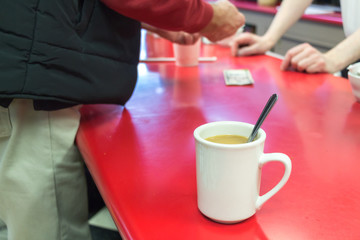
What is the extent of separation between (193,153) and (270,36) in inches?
41.8

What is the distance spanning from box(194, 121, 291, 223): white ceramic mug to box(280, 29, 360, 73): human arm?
826mm

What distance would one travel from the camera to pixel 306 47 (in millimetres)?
1200

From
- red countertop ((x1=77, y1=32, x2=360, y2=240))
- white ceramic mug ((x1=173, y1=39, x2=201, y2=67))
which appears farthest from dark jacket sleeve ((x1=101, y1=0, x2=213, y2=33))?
white ceramic mug ((x1=173, y1=39, x2=201, y2=67))

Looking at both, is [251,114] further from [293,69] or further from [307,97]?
[293,69]

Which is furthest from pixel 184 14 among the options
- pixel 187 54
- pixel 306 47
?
pixel 306 47

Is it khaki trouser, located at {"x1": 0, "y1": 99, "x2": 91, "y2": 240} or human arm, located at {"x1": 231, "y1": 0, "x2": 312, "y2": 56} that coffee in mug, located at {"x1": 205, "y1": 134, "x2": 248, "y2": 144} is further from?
human arm, located at {"x1": 231, "y1": 0, "x2": 312, "y2": 56}

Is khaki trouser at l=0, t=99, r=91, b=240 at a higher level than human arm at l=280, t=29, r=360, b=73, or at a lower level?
lower

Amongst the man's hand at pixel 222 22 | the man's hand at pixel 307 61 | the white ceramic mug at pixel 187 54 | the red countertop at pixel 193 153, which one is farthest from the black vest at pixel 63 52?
the man's hand at pixel 307 61

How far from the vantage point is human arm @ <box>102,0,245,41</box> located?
73cm

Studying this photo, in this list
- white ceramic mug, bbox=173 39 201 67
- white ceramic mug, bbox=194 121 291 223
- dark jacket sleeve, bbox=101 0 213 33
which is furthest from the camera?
white ceramic mug, bbox=173 39 201 67

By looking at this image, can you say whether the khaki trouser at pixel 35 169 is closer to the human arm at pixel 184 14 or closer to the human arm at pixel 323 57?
the human arm at pixel 184 14

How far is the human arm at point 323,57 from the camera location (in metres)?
1.17

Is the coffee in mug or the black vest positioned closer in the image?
the coffee in mug

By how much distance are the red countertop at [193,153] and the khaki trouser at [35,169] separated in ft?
→ 0.19
